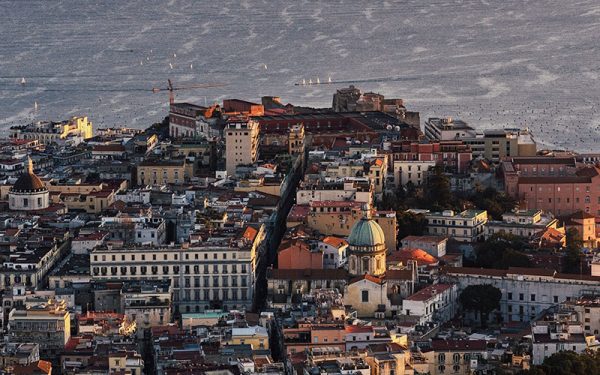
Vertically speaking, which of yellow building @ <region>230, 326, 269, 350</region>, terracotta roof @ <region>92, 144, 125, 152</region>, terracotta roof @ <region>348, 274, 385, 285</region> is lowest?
yellow building @ <region>230, 326, 269, 350</region>

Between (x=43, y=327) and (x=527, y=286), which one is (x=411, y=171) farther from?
(x=43, y=327)

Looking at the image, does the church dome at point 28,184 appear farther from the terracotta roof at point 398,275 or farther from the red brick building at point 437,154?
the terracotta roof at point 398,275

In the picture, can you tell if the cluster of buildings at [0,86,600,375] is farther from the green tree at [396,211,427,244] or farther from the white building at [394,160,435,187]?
the green tree at [396,211,427,244]

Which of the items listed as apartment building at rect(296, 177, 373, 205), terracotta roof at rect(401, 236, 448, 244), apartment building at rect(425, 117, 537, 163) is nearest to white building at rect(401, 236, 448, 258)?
terracotta roof at rect(401, 236, 448, 244)

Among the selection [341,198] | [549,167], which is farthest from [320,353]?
[549,167]

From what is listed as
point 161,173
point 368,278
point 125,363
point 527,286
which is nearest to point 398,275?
point 368,278

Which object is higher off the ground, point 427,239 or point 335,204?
point 335,204

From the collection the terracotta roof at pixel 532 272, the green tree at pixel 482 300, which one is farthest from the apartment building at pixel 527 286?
the green tree at pixel 482 300
